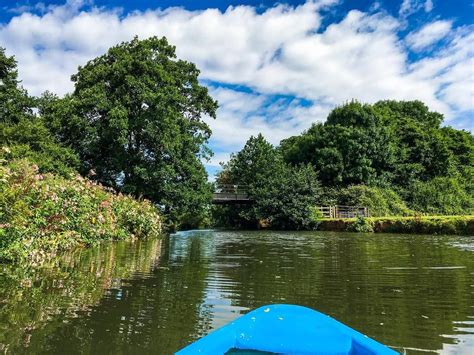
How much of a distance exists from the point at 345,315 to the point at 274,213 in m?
29.1

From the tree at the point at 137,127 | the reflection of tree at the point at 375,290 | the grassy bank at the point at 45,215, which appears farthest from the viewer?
the tree at the point at 137,127

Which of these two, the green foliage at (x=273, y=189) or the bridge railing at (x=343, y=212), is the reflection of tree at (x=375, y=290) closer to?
the green foliage at (x=273, y=189)

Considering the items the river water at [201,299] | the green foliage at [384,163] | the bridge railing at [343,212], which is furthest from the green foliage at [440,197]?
the river water at [201,299]

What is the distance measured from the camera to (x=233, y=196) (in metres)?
39.0

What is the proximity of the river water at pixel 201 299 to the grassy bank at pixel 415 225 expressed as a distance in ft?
43.5

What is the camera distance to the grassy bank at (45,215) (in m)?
7.29

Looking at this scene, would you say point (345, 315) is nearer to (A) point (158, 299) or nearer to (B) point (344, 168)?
(A) point (158, 299)

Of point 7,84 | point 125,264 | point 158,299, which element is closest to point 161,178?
point 7,84

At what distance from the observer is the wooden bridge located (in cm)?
3834

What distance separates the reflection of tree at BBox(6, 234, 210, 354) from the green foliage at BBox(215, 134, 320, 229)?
2604 cm

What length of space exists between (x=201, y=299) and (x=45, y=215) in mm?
4960

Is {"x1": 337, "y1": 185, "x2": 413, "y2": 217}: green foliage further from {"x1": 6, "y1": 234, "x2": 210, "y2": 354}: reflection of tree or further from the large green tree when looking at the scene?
{"x1": 6, "y1": 234, "x2": 210, "y2": 354}: reflection of tree

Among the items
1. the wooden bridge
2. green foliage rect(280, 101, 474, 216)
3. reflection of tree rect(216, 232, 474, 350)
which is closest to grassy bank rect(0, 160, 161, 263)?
reflection of tree rect(216, 232, 474, 350)

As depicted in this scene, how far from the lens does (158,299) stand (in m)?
5.56
